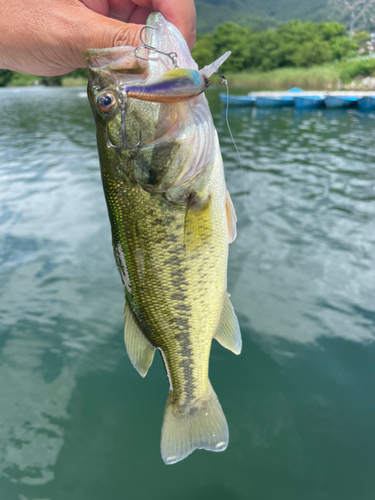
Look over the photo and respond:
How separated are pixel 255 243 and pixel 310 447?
4.13 m

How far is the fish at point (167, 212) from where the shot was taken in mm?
1521

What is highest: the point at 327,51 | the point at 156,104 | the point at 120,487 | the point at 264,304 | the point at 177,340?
the point at 327,51

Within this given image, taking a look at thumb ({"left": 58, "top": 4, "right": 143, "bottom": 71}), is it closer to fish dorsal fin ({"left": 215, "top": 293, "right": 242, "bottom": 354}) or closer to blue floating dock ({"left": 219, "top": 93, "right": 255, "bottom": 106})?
fish dorsal fin ({"left": 215, "top": 293, "right": 242, "bottom": 354})

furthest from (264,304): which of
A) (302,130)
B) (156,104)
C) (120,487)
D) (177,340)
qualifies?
(302,130)

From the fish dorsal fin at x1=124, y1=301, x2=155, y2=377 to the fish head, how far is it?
2.55ft

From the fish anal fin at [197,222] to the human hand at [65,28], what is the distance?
0.83 metres

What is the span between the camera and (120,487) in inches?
119

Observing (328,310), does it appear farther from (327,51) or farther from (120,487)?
(327,51)

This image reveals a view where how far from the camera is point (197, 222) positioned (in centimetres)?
166

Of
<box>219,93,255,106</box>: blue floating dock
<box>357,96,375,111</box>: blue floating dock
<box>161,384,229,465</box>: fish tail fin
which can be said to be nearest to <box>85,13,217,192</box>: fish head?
<box>161,384,229,465</box>: fish tail fin

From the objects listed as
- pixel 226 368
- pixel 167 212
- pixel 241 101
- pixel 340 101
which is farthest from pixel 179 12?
pixel 241 101

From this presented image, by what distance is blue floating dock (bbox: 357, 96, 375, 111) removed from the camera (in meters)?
23.4

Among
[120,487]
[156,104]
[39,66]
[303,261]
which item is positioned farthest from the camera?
[303,261]

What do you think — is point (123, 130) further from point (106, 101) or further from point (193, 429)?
point (193, 429)
